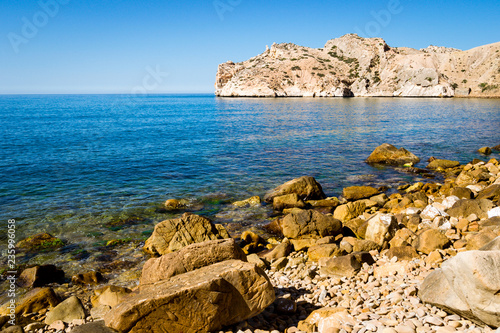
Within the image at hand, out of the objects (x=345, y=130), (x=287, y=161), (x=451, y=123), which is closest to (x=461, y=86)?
(x=451, y=123)

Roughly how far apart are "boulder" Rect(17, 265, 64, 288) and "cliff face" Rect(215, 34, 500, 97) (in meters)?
148

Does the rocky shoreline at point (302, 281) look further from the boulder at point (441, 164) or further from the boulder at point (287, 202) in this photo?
the boulder at point (441, 164)

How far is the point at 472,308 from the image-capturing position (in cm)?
606

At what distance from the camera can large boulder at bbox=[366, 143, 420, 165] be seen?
26967 millimetres

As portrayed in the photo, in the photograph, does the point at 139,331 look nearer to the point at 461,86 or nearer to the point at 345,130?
the point at 345,130

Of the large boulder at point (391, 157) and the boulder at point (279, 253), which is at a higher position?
the large boulder at point (391, 157)

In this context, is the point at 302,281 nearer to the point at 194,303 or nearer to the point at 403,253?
the point at 403,253

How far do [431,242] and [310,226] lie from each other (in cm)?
455

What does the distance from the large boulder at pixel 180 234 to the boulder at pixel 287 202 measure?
15.1 feet

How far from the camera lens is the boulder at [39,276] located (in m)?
10.6

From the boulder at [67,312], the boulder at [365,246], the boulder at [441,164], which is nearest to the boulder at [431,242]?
the boulder at [365,246]

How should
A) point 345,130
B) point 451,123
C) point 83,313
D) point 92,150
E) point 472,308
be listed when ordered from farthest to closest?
point 451,123, point 345,130, point 92,150, point 83,313, point 472,308

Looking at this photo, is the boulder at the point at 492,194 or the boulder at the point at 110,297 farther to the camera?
the boulder at the point at 492,194

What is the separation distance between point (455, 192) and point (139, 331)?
1591 centimetres
